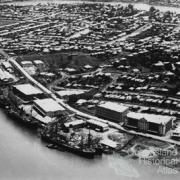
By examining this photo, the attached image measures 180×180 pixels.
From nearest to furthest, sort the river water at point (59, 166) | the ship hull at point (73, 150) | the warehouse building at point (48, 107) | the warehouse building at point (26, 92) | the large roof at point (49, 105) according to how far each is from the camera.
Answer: the river water at point (59, 166) < the ship hull at point (73, 150) < the warehouse building at point (48, 107) < the large roof at point (49, 105) < the warehouse building at point (26, 92)

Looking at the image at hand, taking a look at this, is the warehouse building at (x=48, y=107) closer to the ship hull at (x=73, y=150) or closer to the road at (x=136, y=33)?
the ship hull at (x=73, y=150)

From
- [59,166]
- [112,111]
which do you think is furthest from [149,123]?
[59,166]

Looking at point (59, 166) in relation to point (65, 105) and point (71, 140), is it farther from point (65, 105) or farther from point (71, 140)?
point (65, 105)


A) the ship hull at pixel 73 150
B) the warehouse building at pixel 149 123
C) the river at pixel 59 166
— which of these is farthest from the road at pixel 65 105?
the ship hull at pixel 73 150

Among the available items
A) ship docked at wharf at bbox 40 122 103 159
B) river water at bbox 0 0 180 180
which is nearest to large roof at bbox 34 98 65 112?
ship docked at wharf at bbox 40 122 103 159

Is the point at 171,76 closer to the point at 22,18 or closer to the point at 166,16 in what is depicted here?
the point at 166,16

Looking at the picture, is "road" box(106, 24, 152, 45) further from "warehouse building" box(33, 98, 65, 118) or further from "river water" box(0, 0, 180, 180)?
"river water" box(0, 0, 180, 180)
